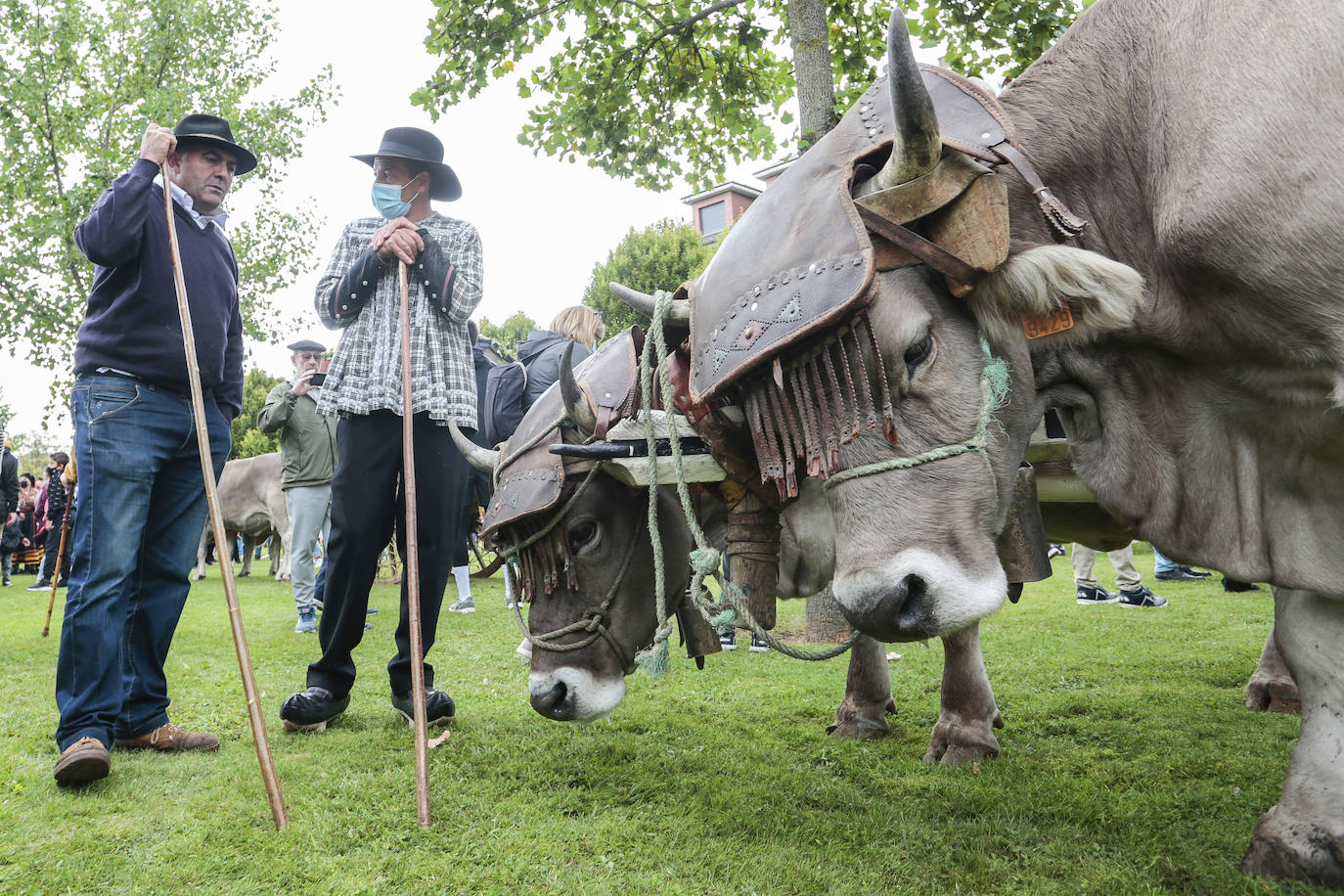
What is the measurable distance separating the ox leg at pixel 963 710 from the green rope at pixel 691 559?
900 mm

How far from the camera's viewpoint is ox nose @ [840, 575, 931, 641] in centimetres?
208

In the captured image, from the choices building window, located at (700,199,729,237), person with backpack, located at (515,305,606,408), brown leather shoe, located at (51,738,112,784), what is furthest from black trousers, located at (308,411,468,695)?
building window, located at (700,199,729,237)

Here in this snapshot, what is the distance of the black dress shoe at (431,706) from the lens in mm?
4000

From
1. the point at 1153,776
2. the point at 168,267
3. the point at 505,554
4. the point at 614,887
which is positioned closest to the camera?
the point at 614,887

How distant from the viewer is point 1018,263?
217 cm

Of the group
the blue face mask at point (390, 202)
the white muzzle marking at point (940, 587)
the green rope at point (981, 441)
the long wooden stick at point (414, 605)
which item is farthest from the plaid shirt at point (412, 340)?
the white muzzle marking at point (940, 587)

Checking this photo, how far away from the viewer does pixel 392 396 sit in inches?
156

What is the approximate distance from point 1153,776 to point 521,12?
7320 mm

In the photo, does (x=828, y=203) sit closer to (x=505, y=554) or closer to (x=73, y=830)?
(x=505, y=554)

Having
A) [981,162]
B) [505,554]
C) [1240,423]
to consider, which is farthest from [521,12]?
[1240,423]

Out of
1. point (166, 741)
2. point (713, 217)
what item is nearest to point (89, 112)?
point (166, 741)

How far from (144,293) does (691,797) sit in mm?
2966

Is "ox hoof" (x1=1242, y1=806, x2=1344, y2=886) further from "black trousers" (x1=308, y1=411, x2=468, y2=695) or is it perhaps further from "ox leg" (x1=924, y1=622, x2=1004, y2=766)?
"black trousers" (x1=308, y1=411, x2=468, y2=695)

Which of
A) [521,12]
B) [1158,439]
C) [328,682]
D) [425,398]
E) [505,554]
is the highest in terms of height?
[521,12]
